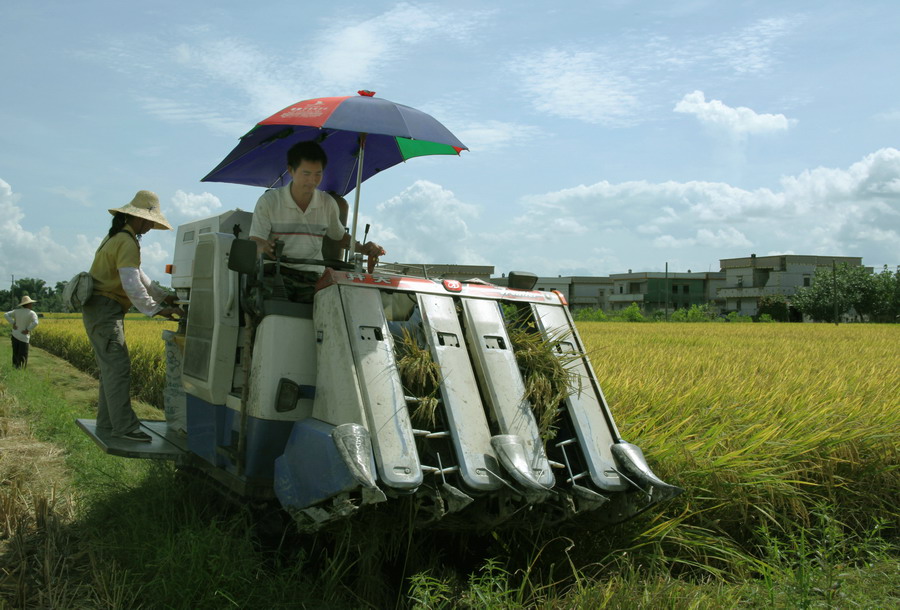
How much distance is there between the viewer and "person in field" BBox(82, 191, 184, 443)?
5062mm

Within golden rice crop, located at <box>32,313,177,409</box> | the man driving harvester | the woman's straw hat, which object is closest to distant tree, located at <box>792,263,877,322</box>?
golden rice crop, located at <box>32,313,177,409</box>

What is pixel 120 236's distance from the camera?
16.9 feet

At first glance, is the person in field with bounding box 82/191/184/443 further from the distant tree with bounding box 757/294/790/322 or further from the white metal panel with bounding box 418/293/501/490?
the distant tree with bounding box 757/294/790/322

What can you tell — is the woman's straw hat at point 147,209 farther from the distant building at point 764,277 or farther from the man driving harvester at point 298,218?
the distant building at point 764,277

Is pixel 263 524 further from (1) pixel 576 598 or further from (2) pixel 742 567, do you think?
(2) pixel 742 567

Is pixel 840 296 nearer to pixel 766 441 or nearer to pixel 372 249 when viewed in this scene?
pixel 766 441

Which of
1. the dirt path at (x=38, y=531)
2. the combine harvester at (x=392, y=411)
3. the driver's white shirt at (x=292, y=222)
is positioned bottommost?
the dirt path at (x=38, y=531)

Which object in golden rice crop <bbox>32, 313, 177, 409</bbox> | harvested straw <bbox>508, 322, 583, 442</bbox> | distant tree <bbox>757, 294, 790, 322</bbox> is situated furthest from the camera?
distant tree <bbox>757, 294, 790, 322</bbox>

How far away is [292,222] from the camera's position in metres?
4.31

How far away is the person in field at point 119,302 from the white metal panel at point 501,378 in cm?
242

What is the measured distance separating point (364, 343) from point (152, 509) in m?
1.90

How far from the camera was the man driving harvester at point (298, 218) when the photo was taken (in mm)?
4203

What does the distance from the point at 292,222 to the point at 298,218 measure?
5 cm

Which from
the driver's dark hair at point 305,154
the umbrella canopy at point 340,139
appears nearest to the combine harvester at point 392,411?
the driver's dark hair at point 305,154
